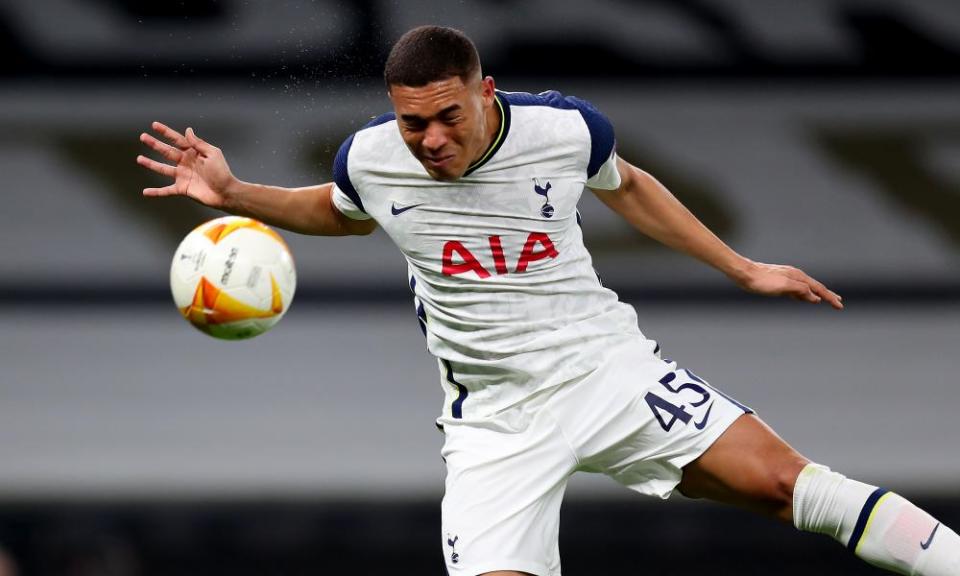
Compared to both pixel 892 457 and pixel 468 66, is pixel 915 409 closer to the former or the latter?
pixel 892 457

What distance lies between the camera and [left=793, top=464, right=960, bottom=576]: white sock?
3.45 m

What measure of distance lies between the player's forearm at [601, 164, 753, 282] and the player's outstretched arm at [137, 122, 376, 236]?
29.6 inches

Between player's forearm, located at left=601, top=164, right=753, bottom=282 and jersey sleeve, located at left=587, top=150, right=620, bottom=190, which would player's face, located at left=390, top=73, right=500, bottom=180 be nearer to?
jersey sleeve, located at left=587, top=150, right=620, bottom=190

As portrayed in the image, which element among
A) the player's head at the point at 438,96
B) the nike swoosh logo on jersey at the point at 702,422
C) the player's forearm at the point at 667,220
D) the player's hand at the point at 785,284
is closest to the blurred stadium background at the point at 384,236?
the player's forearm at the point at 667,220

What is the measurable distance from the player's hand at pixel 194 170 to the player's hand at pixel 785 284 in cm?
148

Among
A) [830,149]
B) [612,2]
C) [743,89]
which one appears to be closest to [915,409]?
[830,149]

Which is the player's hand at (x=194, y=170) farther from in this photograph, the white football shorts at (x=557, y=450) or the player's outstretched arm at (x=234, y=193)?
the white football shorts at (x=557, y=450)

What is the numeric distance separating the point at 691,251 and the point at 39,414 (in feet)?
14.5

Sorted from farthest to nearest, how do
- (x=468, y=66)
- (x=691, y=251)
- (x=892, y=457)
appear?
(x=892, y=457) < (x=691, y=251) < (x=468, y=66)

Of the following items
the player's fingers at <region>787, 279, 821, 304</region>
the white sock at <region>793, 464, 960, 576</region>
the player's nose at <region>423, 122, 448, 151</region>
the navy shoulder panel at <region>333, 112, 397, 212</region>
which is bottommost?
the white sock at <region>793, 464, 960, 576</region>

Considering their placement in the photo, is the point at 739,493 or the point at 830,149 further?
the point at 830,149

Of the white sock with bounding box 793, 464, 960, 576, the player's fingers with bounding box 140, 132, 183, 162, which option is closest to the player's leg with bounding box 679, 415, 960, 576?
the white sock with bounding box 793, 464, 960, 576

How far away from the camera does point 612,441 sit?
144 inches

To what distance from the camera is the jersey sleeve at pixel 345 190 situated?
3781 millimetres
